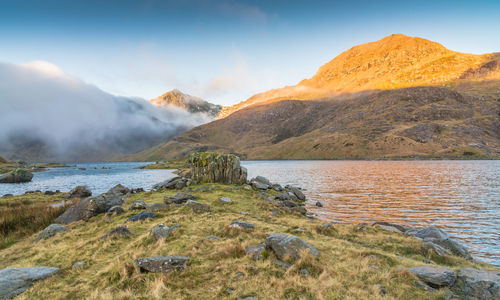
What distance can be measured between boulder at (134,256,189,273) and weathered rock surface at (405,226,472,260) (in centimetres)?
1458

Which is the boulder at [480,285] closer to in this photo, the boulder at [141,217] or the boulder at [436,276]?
the boulder at [436,276]

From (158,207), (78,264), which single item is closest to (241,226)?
(78,264)

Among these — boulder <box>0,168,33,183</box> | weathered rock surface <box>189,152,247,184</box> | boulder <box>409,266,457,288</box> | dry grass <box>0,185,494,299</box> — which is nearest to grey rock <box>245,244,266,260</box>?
dry grass <box>0,185,494,299</box>

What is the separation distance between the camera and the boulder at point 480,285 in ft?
24.8

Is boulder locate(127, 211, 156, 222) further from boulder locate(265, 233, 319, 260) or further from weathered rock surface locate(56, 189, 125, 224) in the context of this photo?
boulder locate(265, 233, 319, 260)

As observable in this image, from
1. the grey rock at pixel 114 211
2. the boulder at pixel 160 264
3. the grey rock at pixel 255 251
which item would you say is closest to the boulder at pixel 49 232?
the grey rock at pixel 114 211

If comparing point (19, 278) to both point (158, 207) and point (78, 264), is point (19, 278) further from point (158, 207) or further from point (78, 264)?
point (158, 207)

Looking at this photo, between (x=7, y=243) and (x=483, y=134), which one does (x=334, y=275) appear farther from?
(x=483, y=134)

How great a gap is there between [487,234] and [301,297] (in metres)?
20.0

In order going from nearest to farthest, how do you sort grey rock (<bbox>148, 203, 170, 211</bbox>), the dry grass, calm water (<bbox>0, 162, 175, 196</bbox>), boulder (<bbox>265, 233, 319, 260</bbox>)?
the dry grass < boulder (<bbox>265, 233, 319, 260</bbox>) < grey rock (<bbox>148, 203, 170, 211</bbox>) < calm water (<bbox>0, 162, 175, 196</bbox>)

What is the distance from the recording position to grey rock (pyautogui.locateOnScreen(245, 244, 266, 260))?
10311 mm

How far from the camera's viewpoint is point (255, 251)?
1064 centimetres

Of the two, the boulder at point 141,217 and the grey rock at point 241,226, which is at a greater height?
the grey rock at point 241,226

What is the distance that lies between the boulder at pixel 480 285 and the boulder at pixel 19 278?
49.9 ft
